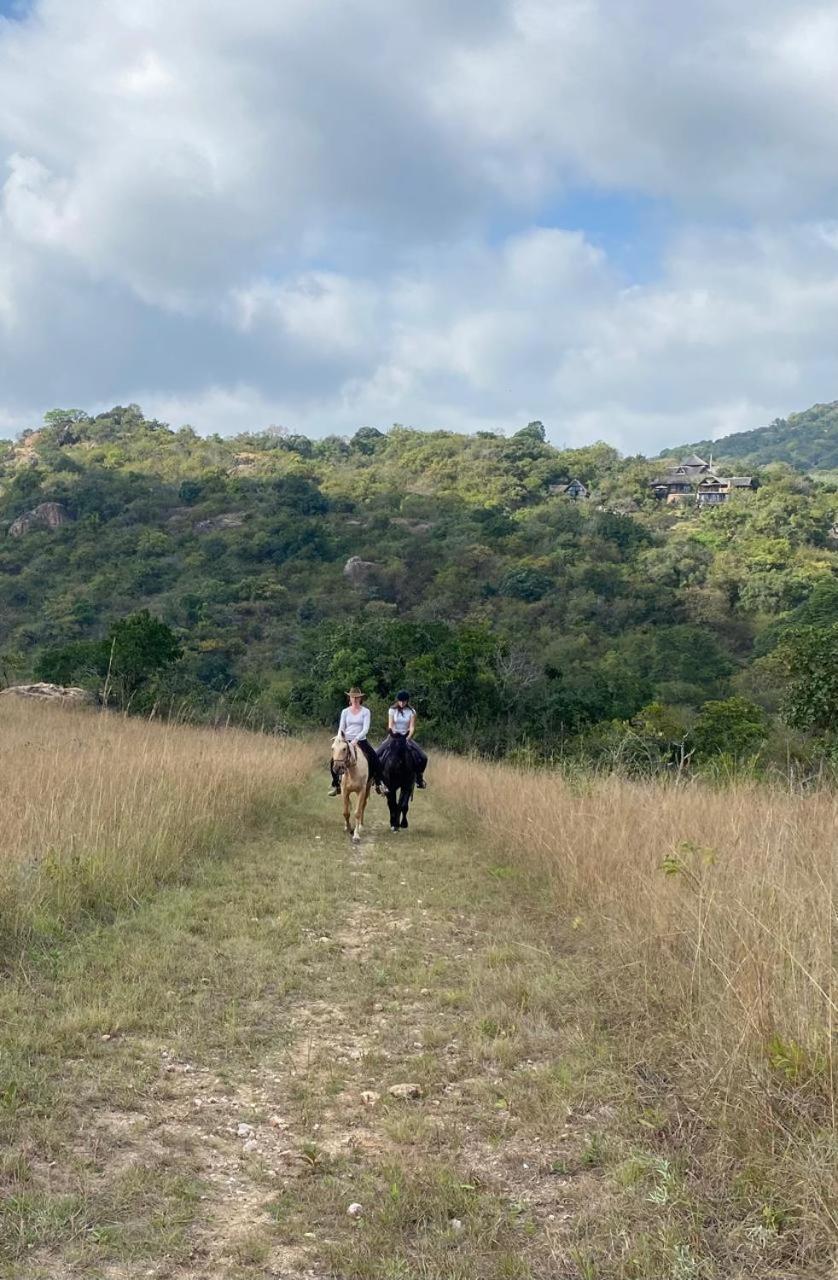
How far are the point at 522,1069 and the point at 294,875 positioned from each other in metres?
4.16

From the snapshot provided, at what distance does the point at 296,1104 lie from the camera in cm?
A: 353

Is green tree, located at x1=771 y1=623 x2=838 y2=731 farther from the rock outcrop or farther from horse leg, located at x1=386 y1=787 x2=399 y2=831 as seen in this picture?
the rock outcrop

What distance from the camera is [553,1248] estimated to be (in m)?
2.54

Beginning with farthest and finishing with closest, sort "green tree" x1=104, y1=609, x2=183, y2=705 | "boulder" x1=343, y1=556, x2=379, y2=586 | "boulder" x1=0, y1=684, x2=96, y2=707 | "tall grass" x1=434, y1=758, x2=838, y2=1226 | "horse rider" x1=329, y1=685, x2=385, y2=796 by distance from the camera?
1. "boulder" x1=343, y1=556, x2=379, y2=586
2. "green tree" x1=104, y1=609, x2=183, y2=705
3. "boulder" x1=0, y1=684, x2=96, y2=707
4. "horse rider" x1=329, y1=685, x2=385, y2=796
5. "tall grass" x1=434, y1=758, x2=838, y2=1226

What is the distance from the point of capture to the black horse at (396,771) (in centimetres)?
1129

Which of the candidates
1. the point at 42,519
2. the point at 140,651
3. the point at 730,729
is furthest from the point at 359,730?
the point at 42,519

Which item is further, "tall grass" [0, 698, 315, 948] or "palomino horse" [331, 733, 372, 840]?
"palomino horse" [331, 733, 372, 840]

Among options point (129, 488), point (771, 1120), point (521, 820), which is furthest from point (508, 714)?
point (129, 488)

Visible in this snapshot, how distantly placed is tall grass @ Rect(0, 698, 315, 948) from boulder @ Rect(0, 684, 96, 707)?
4939mm

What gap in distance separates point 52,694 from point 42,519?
50.9 meters

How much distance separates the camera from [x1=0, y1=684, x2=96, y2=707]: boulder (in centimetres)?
1766

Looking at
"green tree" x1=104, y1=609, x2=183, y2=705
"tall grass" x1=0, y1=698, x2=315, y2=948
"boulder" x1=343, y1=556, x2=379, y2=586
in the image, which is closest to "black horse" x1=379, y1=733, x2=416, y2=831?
"tall grass" x1=0, y1=698, x2=315, y2=948

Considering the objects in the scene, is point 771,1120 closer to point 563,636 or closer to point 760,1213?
point 760,1213

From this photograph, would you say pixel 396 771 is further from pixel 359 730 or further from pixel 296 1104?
pixel 296 1104
